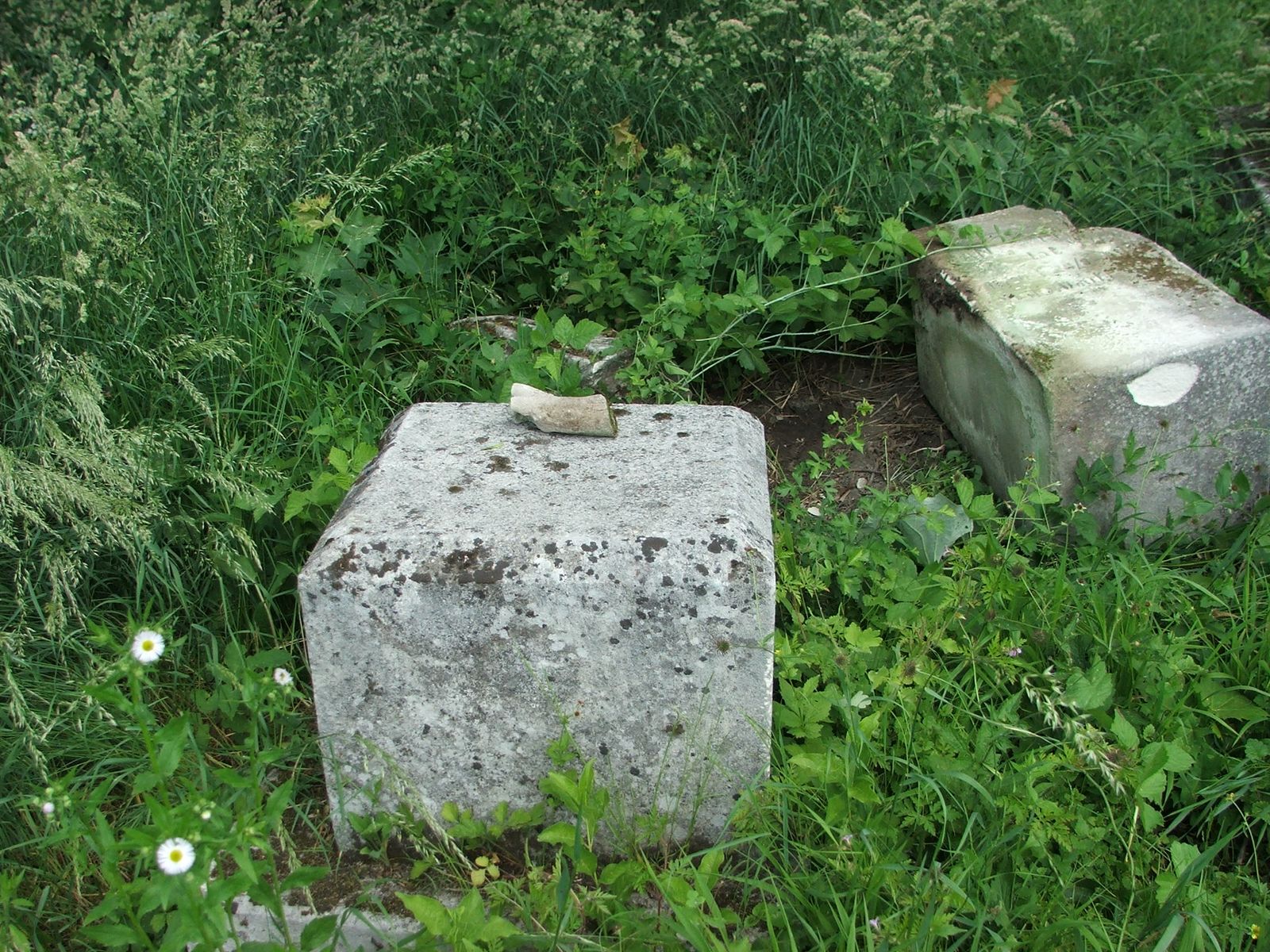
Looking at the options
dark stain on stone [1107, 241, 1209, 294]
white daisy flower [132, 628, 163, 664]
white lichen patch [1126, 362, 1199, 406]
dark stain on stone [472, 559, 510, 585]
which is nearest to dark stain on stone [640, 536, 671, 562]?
dark stain on stone [472, 559, 510, 585]

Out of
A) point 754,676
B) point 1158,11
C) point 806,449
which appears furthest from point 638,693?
point 1158,11

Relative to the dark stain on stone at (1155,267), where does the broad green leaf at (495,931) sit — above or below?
below

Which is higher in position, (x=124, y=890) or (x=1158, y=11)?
(x=1158, y=11)

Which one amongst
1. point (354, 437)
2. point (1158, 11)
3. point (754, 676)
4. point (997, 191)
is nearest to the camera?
point (754, 676)

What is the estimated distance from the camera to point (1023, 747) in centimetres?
198

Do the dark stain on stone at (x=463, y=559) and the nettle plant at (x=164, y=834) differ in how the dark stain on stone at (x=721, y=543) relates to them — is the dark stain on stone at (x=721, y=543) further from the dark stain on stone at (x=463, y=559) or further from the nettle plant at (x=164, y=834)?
the nettle plant at (x=164, y=834)

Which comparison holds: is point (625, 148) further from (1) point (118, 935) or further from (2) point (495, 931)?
(1) point (118, 935)

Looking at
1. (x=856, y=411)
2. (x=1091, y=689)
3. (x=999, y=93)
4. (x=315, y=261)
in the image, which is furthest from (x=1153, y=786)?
(x=999, y=93)

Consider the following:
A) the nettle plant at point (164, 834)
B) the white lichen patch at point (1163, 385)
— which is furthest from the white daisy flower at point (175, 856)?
the white lichen patch at point (1163, 385)

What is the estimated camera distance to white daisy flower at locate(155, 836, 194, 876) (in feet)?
4.10

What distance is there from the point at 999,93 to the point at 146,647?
10.9 ft

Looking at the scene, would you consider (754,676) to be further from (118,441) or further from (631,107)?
(631,107)

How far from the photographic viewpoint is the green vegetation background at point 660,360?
180 cm

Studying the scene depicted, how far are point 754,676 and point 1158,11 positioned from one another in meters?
4.20
